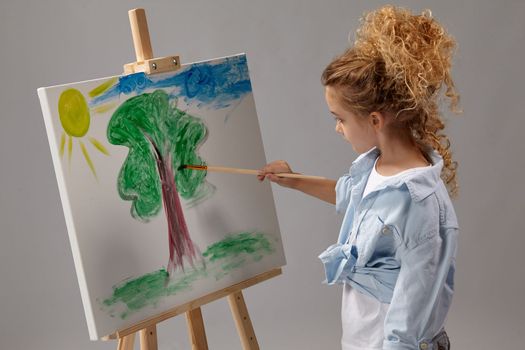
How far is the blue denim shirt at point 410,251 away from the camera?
2.39 metres

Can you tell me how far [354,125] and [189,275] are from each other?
72cm

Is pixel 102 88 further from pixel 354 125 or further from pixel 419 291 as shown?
pixel 419 291

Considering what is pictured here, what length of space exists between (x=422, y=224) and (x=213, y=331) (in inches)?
72.4

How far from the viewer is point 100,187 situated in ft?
8.51

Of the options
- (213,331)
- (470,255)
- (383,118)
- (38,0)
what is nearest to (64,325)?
(213,331)

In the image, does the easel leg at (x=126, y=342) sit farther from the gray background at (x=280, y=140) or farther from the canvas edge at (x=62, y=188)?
the gray background at (x=280, y=140)

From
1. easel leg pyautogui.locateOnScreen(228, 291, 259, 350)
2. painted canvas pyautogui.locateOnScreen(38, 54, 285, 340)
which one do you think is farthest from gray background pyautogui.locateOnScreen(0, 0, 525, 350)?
painted canvas pyautogui.locateOnScreen(38, 54, 285, 340)

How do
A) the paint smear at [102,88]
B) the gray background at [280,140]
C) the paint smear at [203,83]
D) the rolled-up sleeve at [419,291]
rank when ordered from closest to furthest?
the rolled-up sleeve at [419,291] < the paint smear at [102,88] < the paint smear at [203,83] < the gray background at [280,140]

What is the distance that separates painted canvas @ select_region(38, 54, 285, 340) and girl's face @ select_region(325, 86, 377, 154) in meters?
0.50

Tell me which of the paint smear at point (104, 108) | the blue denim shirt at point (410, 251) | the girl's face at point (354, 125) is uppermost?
the paint smear at point (104, 108)

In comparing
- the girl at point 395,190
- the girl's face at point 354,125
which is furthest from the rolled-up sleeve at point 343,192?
the girl's face at point 354,125

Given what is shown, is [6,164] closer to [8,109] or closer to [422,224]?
[8,109]

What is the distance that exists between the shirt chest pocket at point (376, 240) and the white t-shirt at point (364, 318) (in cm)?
7

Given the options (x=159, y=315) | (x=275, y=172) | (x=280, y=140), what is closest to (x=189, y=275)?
(x=159, y=315)
